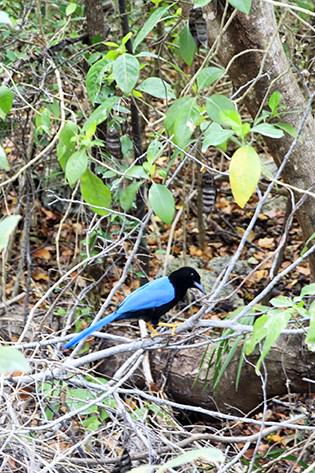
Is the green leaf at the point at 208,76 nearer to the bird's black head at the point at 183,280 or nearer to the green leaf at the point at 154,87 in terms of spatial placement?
the green leaf at the point at 154,87

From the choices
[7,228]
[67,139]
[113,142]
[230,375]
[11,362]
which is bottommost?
[230,375]

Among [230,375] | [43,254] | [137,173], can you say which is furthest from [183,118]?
[43,254]

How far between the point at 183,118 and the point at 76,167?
321 mm

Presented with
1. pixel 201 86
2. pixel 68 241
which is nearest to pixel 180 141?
pixel 201 86

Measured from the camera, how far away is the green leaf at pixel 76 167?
2.30m

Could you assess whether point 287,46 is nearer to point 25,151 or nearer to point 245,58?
point 245,58

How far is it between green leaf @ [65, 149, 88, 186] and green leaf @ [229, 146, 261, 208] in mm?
578

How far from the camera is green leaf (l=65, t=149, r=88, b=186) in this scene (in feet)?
7.56

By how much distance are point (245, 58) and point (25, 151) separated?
1.58m

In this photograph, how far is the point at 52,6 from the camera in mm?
4777

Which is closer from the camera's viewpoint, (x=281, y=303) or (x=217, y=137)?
(x=217, y=137)

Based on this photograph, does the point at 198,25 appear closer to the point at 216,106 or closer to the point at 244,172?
the point at 216,106

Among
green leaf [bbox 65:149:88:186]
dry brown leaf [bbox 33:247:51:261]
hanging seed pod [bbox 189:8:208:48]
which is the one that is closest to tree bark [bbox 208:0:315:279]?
hanging seed pod [bbox 189:8:208:48]

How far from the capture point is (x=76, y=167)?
7.62 ft
